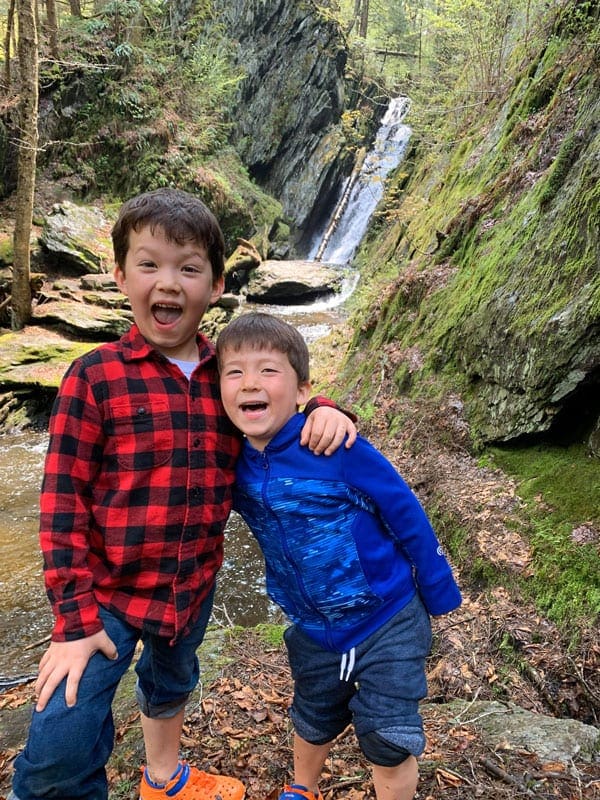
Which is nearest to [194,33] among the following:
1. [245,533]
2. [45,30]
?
[45,30]

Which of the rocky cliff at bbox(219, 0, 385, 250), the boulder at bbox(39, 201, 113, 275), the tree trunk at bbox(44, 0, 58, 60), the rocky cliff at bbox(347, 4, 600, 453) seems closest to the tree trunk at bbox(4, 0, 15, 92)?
the tree trunk at bbox(44, 0, 58, 60)

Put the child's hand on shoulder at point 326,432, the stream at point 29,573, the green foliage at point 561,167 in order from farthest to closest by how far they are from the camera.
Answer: the green foliage at point 561,167
the stream at point 29,573
the child's hand on shoulder at point 326,432

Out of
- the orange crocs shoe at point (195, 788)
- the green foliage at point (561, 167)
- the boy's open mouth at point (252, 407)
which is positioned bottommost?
the orange crocs shoe at point (195, 788)

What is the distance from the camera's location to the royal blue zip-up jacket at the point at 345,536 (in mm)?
1653

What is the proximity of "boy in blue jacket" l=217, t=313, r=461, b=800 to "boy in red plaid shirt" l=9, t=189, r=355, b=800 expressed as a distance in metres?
0.12

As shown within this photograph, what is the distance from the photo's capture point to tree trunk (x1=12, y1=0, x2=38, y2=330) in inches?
386

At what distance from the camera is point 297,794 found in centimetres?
186

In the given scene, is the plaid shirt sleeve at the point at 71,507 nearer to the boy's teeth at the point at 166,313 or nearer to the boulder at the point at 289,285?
the boy's teeth at the point at 166,313

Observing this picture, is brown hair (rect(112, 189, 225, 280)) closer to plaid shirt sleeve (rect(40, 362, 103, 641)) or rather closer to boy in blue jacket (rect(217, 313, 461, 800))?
boy in blue jacket (rect(217, 313, 461, 800))

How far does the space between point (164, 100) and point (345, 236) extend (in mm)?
9090

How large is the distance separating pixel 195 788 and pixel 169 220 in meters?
2.16

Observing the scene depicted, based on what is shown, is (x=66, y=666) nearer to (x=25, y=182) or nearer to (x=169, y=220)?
(x=169, y=220)

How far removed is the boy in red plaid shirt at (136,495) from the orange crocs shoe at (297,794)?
1.89 ft

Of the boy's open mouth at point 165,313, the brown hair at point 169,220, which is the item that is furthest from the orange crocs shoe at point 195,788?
the brown hair at point 169,220
